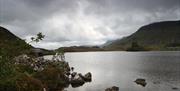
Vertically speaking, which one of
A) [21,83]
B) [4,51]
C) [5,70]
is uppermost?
[4,51]

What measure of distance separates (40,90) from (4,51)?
10000mm

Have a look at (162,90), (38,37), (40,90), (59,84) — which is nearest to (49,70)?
(59,84)

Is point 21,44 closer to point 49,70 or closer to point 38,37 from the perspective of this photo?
point 38,37

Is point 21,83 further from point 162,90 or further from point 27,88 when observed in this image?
point 162,90

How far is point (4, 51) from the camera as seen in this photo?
27047 millimetres

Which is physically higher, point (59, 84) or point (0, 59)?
point (0, 59)

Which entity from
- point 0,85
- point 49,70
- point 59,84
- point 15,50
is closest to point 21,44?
point 15,50

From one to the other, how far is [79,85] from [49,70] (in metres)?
10.3

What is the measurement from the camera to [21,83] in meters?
33.9

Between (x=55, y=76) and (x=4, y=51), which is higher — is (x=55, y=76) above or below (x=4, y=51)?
below

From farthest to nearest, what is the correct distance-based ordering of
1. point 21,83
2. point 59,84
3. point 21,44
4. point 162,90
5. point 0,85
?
point 59,84 → point 162,90 → point 21,83 → point 0,85 → point 21,44

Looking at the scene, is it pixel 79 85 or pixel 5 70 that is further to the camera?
pixel 79 85

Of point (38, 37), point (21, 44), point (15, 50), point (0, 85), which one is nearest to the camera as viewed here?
point (38, 37)

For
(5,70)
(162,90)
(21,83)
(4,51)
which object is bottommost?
(162,90)
